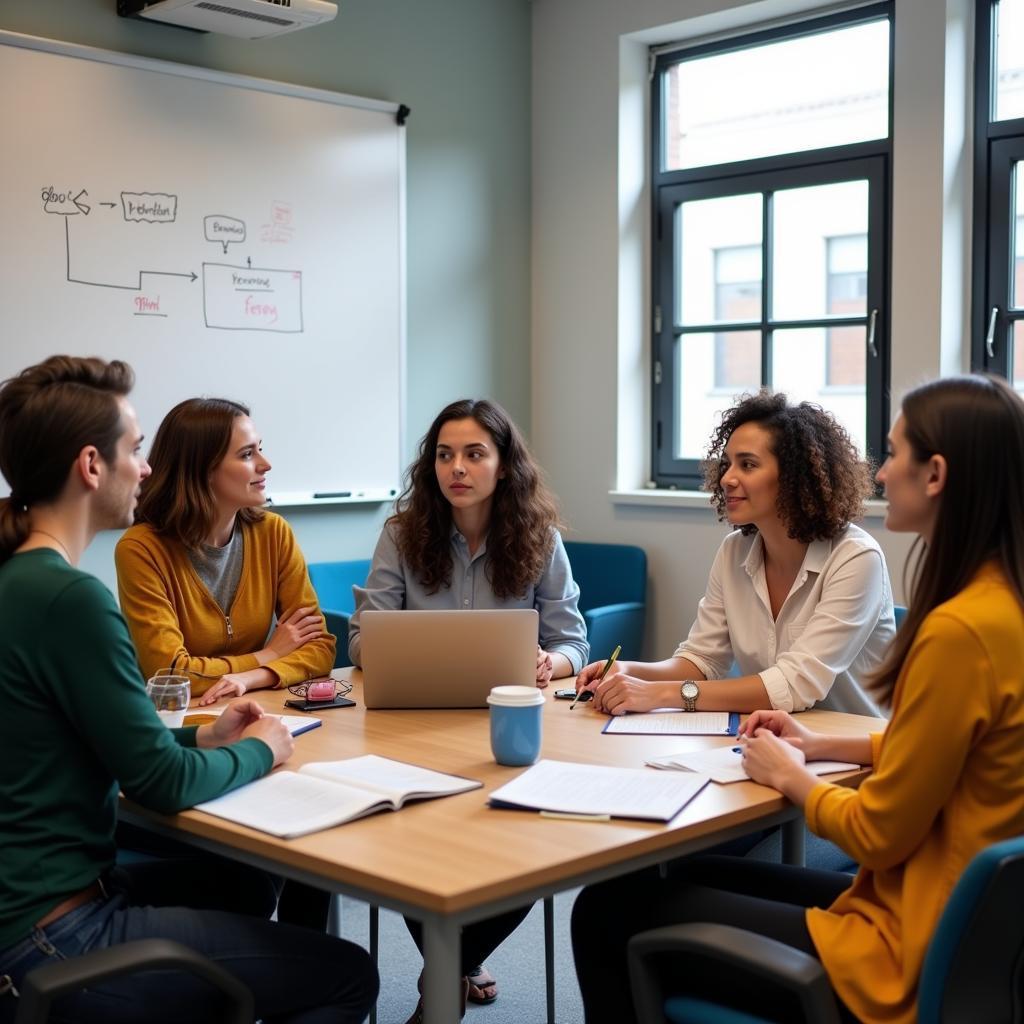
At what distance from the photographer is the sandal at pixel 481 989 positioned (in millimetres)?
2887

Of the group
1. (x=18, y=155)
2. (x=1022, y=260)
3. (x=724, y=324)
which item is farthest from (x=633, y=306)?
(x=18, y=155)

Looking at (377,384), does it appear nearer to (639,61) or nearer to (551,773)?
(639,61)

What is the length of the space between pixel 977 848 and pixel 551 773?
0.63m

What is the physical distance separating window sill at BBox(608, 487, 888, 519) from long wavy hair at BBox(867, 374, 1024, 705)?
8.99 ft

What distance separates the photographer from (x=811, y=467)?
251 cm

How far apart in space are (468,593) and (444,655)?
0.61 m

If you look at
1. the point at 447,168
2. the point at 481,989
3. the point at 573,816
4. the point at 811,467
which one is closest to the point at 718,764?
the point at 573,816

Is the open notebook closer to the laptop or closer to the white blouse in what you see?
the laptop

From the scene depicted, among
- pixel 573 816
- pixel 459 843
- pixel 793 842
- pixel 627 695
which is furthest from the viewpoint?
pixel 627 695

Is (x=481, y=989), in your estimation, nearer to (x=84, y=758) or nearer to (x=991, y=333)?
(x=84, y=758)

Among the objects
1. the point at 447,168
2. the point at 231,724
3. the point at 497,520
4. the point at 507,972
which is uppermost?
the point at 447,168

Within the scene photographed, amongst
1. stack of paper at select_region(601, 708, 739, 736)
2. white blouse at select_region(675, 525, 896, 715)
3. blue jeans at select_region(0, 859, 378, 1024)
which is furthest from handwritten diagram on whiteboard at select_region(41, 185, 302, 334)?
blue jeans at select_region(0, 859, 378, 1024)

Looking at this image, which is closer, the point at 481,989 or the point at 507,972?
the point at 481,989

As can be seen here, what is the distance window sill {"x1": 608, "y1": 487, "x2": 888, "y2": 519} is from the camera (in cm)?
455
